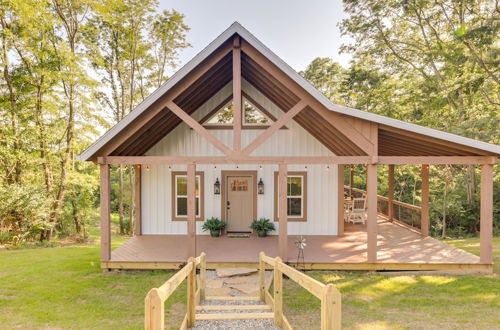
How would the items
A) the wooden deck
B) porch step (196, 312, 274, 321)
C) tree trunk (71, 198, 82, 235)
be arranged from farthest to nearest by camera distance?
tree trunk (71, 198, 82, 235)
the wooden deck
porch step (196, 312, 274, 321)

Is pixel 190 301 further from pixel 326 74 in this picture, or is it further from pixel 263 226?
pixel 326 74

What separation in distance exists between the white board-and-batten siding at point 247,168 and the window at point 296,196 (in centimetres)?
13

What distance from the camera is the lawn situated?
4094 mm

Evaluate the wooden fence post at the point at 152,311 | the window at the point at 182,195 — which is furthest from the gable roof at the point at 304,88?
the wooden fence post at the point at 152,311

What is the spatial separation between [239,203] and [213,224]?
108cm

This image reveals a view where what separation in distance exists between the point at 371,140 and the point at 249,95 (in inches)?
165

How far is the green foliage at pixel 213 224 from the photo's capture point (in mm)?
8516

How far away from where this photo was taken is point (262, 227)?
847 cm

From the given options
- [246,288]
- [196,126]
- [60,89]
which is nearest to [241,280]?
[246,288]

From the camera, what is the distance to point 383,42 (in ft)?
48.0

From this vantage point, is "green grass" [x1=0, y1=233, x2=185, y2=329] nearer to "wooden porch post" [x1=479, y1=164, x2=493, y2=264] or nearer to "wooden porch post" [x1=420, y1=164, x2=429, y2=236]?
Answer: "wooden porch post" [x1=479, y1=164, x2=493, y2=264]

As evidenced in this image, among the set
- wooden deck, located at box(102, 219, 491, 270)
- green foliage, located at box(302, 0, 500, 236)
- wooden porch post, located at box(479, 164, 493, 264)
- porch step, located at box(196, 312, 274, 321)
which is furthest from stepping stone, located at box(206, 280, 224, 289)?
green foliage, located at box(302, 0, 500, 236)

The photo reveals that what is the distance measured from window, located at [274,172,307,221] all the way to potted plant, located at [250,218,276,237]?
14.3 inches

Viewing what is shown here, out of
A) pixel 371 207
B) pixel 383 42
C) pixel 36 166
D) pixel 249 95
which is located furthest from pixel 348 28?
pixel 36 166
